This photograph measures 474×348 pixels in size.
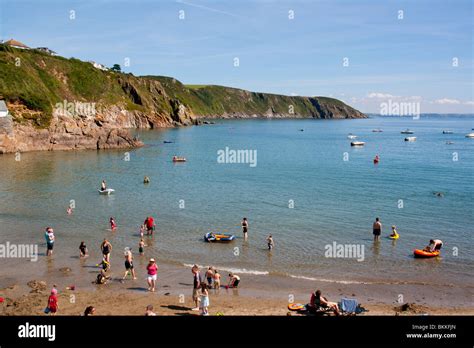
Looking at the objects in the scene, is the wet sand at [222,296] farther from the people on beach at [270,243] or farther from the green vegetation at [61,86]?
the green vegetation at [61,86]

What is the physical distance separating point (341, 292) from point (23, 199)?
32233 mm

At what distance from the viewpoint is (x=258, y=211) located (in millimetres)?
40344

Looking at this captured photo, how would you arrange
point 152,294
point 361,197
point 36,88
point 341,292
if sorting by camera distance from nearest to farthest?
point 152,294
point 341,292
point 361,197
point 36,88

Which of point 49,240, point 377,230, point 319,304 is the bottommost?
point 319,304

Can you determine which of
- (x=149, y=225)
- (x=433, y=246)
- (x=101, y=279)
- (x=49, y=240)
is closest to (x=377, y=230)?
(x=433, y=246)

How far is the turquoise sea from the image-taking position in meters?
27.1

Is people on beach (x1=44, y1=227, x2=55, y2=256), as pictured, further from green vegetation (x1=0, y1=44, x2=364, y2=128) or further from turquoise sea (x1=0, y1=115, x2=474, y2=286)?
green vegetation (x1=0, y1=44, x2=364, y2=128)

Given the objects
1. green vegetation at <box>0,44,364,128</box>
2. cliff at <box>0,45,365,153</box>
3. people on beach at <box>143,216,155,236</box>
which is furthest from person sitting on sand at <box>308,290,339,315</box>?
green vegetation at <box>0,44,364,128</box>

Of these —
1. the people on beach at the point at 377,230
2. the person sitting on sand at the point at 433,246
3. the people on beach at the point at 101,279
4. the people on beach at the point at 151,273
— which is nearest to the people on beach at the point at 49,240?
the people on beach at the point at 101,279

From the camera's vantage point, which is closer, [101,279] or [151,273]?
[151,273]

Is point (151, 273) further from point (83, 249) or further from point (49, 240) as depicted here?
point (49, 240)

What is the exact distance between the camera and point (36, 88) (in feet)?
306
